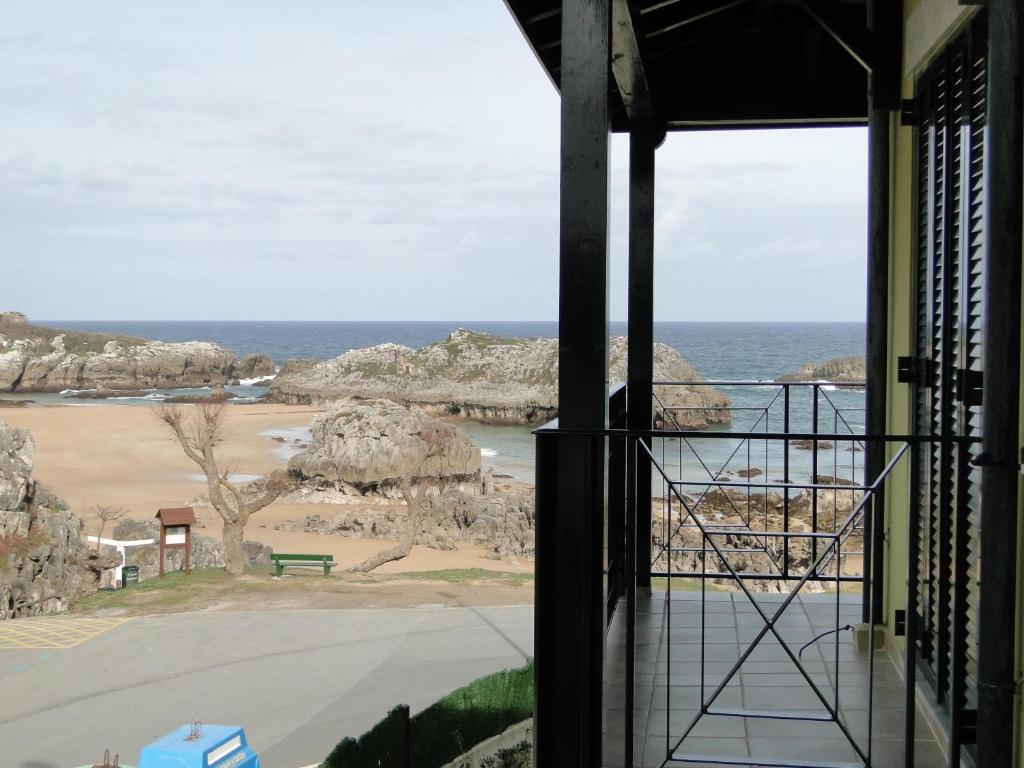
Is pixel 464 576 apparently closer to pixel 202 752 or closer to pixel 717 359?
pixel 202 752

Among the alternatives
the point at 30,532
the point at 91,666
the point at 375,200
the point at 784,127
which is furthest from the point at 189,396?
the point at 784,127

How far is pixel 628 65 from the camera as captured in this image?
3.59m

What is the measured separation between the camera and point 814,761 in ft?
A: 9.06

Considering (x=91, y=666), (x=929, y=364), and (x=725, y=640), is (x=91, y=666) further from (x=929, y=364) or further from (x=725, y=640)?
(x=929, y=364)

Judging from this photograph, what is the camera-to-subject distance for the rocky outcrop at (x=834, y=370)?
43.7 meters

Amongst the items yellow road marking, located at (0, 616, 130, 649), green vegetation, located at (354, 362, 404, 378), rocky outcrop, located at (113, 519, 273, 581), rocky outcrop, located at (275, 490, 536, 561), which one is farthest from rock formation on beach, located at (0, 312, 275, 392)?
yellow road marking, located at (0, 616, 130, 649)

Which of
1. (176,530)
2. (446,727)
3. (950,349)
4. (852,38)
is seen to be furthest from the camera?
(176,530)

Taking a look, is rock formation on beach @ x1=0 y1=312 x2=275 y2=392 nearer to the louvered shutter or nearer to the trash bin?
the trash bin

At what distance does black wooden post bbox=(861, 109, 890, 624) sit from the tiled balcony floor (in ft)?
1.15

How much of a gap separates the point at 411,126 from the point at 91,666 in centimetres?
4294

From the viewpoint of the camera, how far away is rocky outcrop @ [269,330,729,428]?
3984 centimetres

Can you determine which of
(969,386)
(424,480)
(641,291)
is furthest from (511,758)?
(424,480)

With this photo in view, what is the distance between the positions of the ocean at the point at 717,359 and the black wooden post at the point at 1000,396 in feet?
35.6

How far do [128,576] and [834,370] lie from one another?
31669 millimetres
